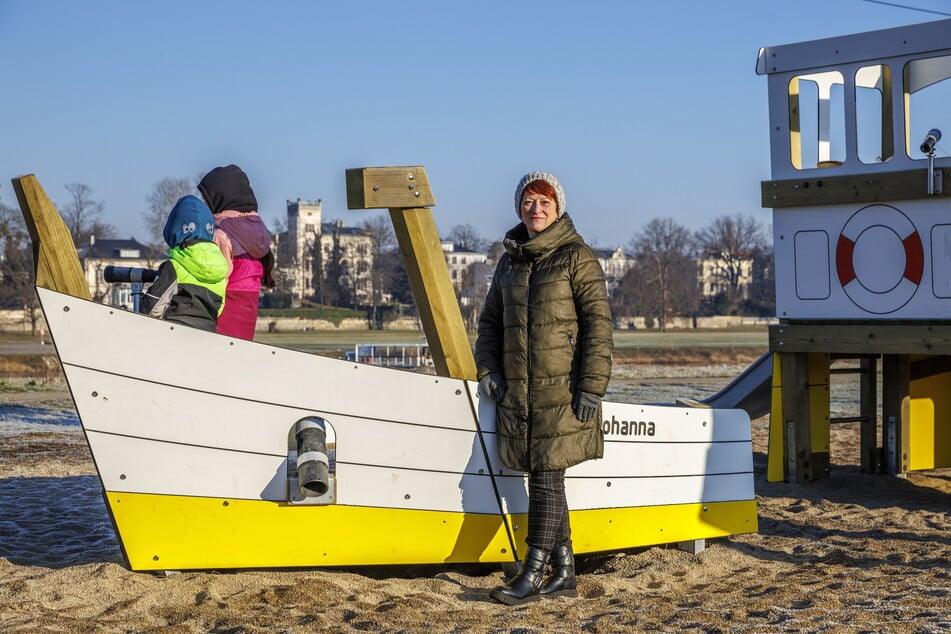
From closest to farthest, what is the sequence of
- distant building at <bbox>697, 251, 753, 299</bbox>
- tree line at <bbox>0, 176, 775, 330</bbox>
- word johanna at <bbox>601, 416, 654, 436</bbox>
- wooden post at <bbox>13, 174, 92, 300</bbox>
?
wooden post at <bbox>13, 174, 92, 300</bbox> < word johanna at <bbox>601, 416, 654, 436</bbox> < tree line at <bbox>0, 176, 775, 330</bbox> < distant building at <bbox>697, 251, 753, 299</bbox>

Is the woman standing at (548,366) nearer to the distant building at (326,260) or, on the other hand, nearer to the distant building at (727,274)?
the distant building at (326,260)

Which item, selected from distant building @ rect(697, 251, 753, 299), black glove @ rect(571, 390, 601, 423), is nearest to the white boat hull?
black glove @ rect(571, 390, 601, 423)

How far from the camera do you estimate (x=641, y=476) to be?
6312 mm

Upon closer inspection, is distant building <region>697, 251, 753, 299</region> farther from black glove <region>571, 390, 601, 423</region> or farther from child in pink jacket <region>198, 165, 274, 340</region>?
black glove <region>571, 390, 601, 423</region>

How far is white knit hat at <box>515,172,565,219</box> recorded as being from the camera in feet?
17.7

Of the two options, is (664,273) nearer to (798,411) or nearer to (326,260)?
(326,260)

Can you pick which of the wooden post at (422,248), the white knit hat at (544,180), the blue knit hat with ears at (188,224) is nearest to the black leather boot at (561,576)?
the wooden post at (422,248)

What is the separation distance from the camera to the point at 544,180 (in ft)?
17.7

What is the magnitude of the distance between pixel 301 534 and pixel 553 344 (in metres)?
1.51

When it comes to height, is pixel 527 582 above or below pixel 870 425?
below

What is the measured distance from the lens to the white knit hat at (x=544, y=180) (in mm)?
5406

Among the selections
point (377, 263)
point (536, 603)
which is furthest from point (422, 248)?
point (377, 263)

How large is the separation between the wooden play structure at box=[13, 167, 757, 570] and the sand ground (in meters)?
0.20

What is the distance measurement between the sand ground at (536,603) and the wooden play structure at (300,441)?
0.20 meters
